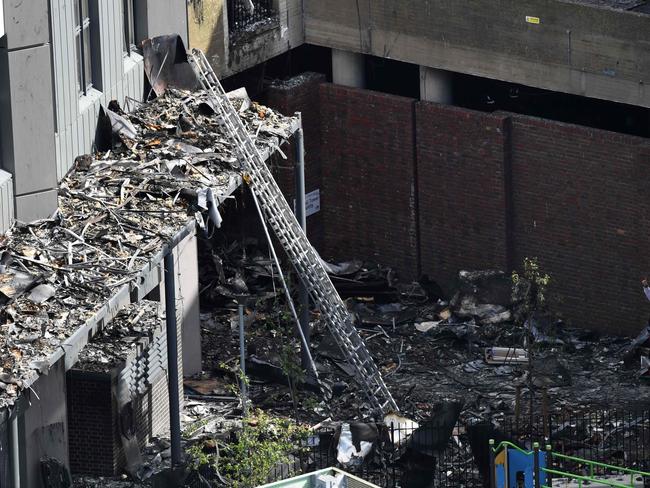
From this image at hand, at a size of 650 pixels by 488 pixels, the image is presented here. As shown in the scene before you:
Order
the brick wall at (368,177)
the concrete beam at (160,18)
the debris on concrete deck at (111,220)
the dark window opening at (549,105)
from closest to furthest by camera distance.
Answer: the debris on concrete deck at (111,220) < the concrete beam at (160,18) < the dark window opening at (549,105) < the brick wall at (368,177)

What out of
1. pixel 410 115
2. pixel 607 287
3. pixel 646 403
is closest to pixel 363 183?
pixel 410 115

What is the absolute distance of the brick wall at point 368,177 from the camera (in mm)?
34281

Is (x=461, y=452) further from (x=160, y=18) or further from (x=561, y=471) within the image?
(x=160, y=18)

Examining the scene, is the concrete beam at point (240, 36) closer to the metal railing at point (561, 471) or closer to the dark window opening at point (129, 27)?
the dark window opening at point (129, 27)

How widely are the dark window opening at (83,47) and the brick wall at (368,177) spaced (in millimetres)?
8230

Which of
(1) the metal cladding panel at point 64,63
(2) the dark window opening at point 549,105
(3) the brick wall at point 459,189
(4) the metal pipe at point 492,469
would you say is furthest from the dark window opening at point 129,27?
(4) the metal pipe at point 492,469

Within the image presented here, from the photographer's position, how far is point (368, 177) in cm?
3478

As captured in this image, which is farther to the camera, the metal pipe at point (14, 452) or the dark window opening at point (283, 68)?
the dark window opening at point (283, 68)

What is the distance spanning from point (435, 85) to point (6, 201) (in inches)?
449

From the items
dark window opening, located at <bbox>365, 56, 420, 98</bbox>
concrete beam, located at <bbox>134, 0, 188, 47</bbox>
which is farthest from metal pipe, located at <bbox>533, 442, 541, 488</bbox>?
dark window opening, located at <bbox>365, 56, 420, 98</bbox>

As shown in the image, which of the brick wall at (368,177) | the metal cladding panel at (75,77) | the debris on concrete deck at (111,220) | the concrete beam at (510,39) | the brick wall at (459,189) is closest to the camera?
the debris on concrete deck at (111,220)

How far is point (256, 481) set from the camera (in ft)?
79.0

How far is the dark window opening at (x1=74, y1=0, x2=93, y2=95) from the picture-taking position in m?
26.5

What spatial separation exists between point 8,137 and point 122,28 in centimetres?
427
